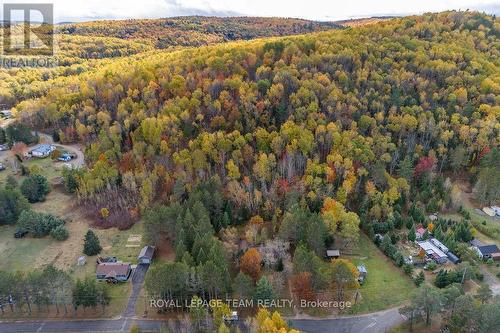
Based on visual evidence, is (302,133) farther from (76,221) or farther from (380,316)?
(76,221)

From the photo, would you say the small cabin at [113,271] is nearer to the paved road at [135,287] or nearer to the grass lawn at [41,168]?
the paved road at [135,287]

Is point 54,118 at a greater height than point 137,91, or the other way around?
point 137,91

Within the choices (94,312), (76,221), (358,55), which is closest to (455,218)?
(358,55)

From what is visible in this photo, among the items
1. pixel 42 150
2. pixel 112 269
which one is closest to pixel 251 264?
pixel 112 269

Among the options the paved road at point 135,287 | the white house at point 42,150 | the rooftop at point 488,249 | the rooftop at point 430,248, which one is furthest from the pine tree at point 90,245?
the rooftop at point 488,249

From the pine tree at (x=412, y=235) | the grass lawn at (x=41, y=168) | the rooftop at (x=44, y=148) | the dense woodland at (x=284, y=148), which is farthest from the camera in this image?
the rooftop at (x=44, y=148)

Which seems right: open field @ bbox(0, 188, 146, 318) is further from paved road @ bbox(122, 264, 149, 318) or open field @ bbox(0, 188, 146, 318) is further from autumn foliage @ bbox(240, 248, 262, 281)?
autumn foliage @ bbox(240, 248, 262, 281)
